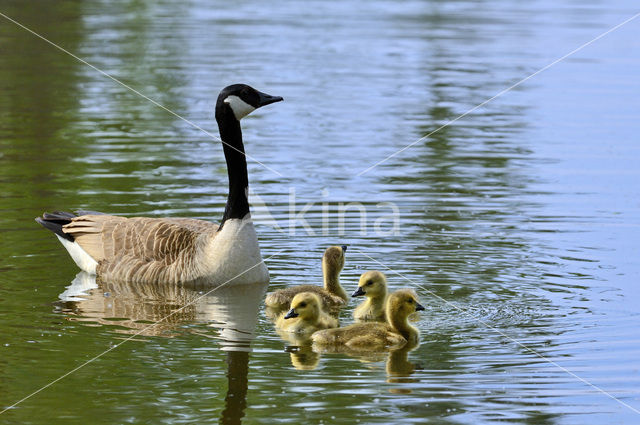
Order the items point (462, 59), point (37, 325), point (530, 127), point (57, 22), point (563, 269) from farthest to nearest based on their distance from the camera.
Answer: point (57, 22) < point (462, 59) < point (530, 127) < point (563, 269) < point (37, 325)

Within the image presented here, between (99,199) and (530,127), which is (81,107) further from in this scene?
(530,127)

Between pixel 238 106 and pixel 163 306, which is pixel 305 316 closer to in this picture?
pixel 163 306

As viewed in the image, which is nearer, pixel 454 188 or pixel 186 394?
pixel 186 394

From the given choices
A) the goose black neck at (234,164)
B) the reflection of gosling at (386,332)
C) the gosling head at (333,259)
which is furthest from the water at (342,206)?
the goose black neck at (234,164)

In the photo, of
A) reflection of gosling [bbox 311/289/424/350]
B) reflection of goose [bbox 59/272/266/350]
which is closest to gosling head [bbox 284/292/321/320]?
reflection of gosling [bbox 311/289/424/350]

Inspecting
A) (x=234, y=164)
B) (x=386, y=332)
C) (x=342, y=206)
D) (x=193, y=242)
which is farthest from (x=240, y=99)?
(x=386, y=332)

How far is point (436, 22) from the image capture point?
36.8 m

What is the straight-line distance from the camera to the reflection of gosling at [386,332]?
10.1 metres

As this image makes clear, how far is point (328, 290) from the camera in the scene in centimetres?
1182

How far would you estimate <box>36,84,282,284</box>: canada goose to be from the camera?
12461mm

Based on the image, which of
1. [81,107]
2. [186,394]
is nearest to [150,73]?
[81,107]

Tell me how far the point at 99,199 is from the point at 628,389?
8.79 m

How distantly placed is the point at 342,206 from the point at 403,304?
537cm

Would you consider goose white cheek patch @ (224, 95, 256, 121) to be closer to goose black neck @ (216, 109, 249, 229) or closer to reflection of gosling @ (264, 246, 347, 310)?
goose black neck @ (216, 109, 249, 229)
